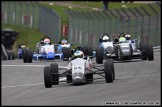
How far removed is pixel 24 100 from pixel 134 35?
22039 mm

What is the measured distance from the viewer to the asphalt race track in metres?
16.6

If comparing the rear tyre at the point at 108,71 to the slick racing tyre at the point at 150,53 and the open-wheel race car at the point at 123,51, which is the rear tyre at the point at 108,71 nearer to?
the open-wheel race car at the point at 123,51

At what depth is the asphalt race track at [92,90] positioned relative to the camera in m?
16.6

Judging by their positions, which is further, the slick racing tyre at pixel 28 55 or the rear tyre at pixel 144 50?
the slick racing tyre at pixel 28 55

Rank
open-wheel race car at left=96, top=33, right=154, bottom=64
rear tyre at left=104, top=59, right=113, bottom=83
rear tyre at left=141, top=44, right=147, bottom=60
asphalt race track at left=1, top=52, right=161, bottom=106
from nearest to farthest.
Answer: asphalt race track at left=1, top=52, right=161, bottom=106
rear tyre at left=104, top=59, right=113, bottom=83
open-wheel race car at left=96, top=33, right=154, bottom=64
rear tyre at left=141, top=44, right=147, bottom=60

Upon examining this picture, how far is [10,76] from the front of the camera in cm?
2692

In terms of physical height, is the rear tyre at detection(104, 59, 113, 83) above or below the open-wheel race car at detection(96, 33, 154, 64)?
below

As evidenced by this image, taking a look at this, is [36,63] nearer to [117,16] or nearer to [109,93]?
[117,16]

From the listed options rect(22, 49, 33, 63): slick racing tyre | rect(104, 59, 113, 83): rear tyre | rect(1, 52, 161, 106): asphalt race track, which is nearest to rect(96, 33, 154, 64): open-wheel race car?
rect(1, 52, 161, 106): asphalt race track

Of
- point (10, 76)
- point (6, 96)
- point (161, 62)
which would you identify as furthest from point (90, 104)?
point (161, 62)

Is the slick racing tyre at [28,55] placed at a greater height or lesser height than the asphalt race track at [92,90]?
greater

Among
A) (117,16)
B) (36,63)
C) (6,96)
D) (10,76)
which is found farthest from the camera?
(117,16)

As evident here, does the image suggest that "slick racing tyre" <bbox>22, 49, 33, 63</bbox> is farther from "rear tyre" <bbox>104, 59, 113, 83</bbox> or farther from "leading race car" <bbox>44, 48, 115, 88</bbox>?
"rear tyre" <bbox>104, 59, 113, 83</bbox>

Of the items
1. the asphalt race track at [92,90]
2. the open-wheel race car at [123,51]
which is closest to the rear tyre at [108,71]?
the asphalt race track at [92,90]
